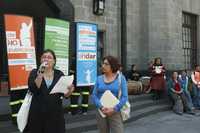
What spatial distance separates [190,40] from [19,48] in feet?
52.2

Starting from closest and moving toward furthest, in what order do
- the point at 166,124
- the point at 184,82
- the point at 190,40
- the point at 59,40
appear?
the point at 59,40 → the point at 166,124 → the point at 184,82 → the point at 190,40

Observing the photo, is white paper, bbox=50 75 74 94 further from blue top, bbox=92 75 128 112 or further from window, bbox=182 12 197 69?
window, bbox=182 12 197 69

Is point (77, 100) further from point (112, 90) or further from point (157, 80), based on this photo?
point (157, 80)

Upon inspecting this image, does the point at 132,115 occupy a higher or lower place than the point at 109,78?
lower

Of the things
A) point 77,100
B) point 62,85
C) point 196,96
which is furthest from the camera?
point 196,96

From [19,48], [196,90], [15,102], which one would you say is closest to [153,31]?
[196,90]

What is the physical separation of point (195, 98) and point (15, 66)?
32.2ft

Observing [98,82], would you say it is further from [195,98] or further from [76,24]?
[195,98]

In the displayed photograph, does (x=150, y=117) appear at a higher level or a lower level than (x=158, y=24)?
lower

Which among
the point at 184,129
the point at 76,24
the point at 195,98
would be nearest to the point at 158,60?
the point at 195,98

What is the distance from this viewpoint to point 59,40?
11.8 meters

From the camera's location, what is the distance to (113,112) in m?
7.75

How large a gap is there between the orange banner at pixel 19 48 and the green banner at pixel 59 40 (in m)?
0.57

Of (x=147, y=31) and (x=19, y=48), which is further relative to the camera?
(x=147, y=31)
